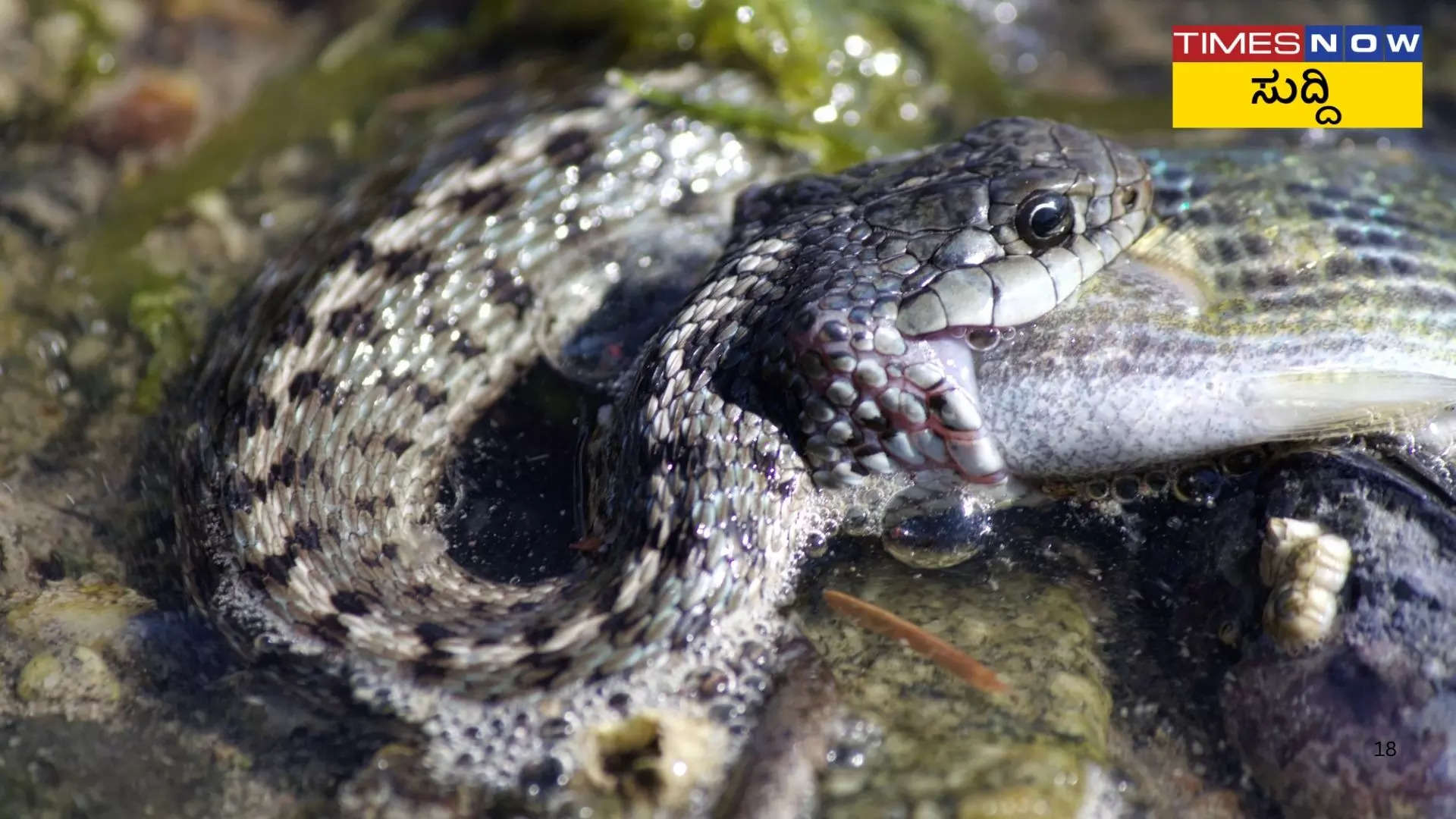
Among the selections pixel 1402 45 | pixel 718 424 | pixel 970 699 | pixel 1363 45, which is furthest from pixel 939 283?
pixel 1402 45

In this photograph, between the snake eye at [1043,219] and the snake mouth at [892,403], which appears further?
the snake eye at [1043,219]

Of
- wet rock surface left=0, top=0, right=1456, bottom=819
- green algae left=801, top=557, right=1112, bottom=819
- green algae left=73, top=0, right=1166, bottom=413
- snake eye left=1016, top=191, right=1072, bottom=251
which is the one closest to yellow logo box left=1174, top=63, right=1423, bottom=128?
green algae left=73, top=0, right=1166, bottom=413

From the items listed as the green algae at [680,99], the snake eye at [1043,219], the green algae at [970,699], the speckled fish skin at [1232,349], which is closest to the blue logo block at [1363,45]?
the green algae at [680,99]

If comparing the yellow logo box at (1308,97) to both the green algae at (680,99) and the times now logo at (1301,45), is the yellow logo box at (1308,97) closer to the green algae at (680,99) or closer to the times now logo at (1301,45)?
the times now logo at (1301,45)

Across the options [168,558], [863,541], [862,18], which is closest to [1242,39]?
[862,18]

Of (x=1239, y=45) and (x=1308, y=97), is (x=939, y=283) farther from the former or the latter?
(x=1239, y=45)

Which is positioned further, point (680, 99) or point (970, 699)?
point (680, 99)
